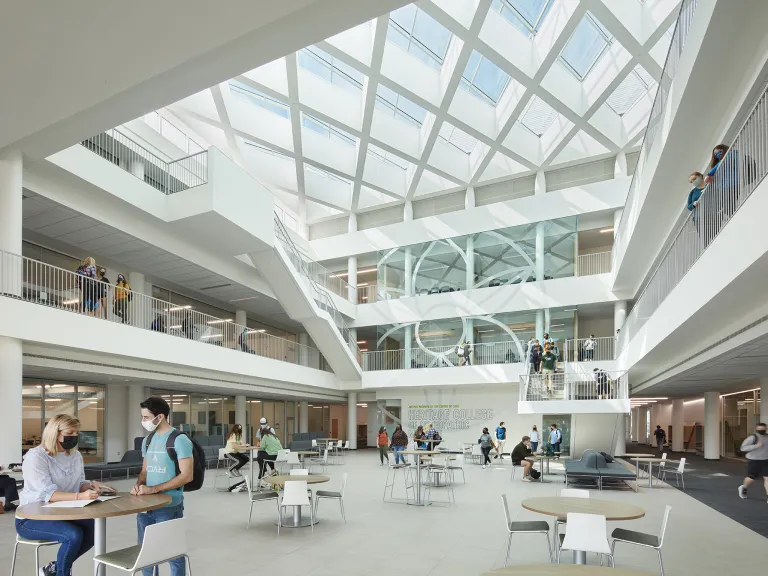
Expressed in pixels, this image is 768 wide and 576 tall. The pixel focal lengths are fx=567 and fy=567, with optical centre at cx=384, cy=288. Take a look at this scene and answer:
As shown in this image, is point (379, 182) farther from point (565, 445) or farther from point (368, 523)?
point (368, 523)

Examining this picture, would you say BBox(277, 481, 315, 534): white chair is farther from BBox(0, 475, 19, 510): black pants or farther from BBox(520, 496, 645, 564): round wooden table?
BBox(0, 475, 19, 510): black pants

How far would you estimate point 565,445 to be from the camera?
24781mm

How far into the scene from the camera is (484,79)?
2448 cm

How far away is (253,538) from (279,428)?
23.7 metres

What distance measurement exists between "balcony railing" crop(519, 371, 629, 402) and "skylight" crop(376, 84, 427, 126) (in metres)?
13.3

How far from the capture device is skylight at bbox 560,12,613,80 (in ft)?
70.5

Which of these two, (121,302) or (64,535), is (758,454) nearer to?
(64,535)

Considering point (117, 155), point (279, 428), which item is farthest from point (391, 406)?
point (117, 155)

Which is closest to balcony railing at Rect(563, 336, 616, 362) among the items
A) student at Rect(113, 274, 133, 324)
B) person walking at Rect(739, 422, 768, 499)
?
person walking at Rect(739, 422, 768, 499)

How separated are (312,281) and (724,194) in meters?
17.1

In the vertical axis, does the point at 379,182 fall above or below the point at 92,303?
above

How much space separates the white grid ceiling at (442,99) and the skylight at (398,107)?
0.07m

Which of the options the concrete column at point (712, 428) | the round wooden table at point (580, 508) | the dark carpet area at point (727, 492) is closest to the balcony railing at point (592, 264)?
the concrete column at point (712, 428)

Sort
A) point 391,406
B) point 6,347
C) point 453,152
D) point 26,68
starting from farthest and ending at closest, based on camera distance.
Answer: point 391,406 → point 453,152 → point 6,347 → point 26,68
